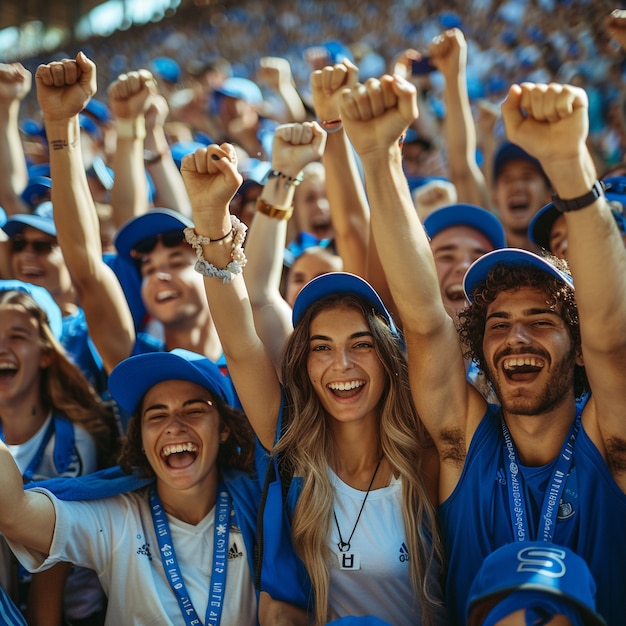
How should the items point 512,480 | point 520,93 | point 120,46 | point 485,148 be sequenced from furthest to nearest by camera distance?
point 120,46, point 485,148, point 512,480, point 520,93

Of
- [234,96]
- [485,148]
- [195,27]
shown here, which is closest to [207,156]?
[485,148]

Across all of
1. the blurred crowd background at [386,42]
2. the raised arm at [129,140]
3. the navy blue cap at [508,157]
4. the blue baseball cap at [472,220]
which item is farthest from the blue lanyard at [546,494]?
the blurred crowd background at [386,42]

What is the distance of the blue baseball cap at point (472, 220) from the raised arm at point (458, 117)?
23.1 inches

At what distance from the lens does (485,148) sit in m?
4.76

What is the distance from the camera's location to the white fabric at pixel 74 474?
2.60 meters

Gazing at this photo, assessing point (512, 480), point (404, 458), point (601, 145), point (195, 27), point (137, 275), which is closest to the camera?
point (512, 480)

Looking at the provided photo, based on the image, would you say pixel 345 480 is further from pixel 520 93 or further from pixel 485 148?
pixel 485 148

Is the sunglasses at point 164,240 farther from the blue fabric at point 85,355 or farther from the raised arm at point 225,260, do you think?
the raised arm at point 225,260

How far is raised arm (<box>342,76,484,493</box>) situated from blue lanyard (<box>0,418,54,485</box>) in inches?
55.4

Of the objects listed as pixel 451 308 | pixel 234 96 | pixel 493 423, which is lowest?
pixel 493 423

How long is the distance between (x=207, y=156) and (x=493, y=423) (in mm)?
1196

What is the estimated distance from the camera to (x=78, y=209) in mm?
2951

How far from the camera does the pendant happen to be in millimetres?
2379

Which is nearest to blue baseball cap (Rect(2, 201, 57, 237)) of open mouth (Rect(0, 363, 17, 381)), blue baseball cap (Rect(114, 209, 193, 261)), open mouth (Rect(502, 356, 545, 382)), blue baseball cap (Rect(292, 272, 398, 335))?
blue baseball cap (Rect(114, 209, 193, 261))
